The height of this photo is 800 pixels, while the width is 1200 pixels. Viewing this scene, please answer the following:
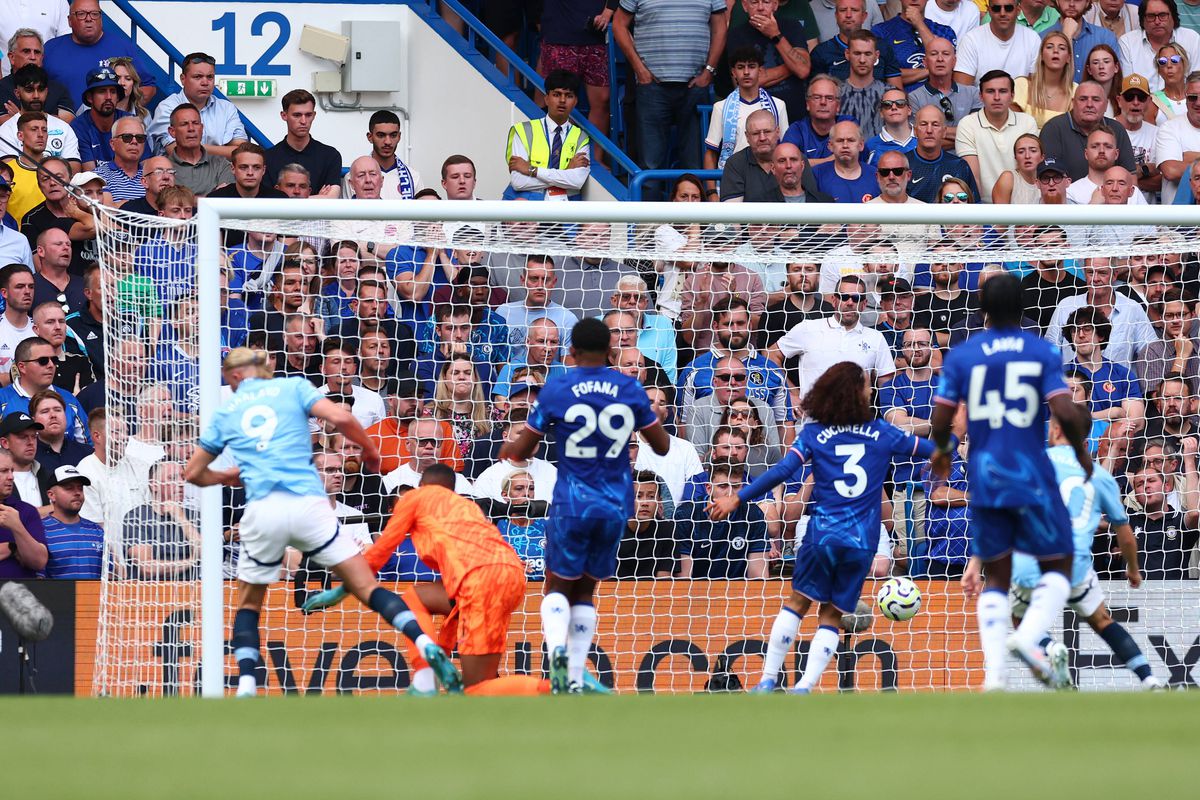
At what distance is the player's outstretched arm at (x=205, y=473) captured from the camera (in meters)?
9.04

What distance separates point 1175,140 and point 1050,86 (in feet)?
3.36

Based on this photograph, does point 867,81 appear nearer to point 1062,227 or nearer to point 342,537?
point 1062,227

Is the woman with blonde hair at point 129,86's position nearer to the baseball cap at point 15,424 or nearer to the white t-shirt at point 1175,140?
the baseball cap at point 15,424

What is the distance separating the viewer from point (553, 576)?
944cm

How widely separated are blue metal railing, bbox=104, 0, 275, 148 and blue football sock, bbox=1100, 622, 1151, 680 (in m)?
8.13

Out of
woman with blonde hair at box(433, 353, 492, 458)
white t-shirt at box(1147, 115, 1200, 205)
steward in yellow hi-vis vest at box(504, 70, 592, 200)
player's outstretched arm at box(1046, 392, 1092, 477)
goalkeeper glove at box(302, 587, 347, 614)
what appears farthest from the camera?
white t-shirt at box(1147, 115, 1200, 205)

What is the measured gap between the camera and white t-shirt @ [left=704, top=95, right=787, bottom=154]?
14.0 meters

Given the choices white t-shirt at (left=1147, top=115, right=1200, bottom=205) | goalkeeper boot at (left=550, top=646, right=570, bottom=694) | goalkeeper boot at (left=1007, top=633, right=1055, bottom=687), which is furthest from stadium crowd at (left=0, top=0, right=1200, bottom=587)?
goalkeeper boot at (left=1007, top=633, right=1055, bottom=687)

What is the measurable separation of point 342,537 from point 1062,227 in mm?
4828

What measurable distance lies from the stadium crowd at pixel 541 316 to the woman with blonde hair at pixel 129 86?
24 mm

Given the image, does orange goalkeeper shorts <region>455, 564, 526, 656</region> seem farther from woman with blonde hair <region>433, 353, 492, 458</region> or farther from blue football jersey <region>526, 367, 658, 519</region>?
woman with blonde hair <region>433, 353, 492, 458</region>

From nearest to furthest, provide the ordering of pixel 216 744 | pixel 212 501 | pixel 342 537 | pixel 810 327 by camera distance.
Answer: pixel 216 744 < pixel 342 537 < pixel 212 501 < pixel 810 327

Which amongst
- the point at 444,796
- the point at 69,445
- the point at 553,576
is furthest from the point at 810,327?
the point at 444,796

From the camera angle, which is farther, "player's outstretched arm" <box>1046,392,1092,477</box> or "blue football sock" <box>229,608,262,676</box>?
"blue football sock" <box>229,608,262,676</box>
